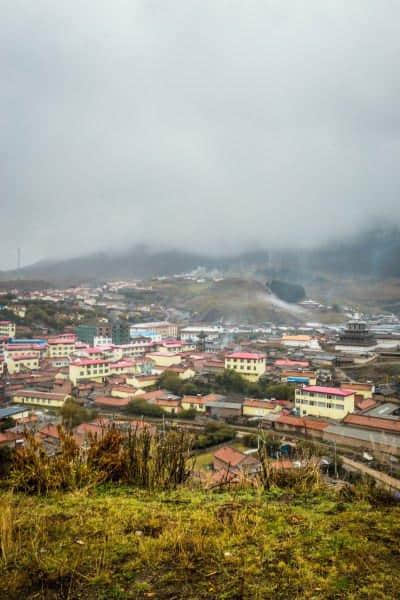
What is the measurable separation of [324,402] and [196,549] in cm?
1674

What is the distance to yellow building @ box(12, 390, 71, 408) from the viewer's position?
Answer: 756 inches

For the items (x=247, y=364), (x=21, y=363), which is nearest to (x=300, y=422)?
(x=247, y=364)

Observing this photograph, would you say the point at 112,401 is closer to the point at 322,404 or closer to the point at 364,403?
the point at 322,404

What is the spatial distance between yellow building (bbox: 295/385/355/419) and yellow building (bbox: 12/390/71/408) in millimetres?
10774

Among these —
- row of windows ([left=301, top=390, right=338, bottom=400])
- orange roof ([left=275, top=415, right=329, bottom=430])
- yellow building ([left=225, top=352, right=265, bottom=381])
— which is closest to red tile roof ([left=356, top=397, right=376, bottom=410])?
row of windows ([left=301, top=390, right=338, bottom=400])

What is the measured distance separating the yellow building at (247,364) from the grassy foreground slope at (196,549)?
23.3 m

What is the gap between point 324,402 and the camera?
17266 millimetres

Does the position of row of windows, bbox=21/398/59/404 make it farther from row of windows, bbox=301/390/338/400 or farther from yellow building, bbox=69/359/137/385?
row of windows, bbox=301/390/338/400

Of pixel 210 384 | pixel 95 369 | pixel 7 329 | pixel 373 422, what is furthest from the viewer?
pixel 7 329

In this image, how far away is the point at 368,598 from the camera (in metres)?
1.37

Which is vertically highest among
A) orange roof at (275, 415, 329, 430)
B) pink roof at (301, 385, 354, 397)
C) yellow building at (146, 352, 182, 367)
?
pink roof at (301, 385, 354, 397)

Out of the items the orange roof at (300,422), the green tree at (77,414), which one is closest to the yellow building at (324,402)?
the orange roof at (300,422)

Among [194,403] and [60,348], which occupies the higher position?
[60,348]

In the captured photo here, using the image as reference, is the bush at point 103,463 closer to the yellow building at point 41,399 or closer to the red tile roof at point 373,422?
the red tile roof at point 373,422
